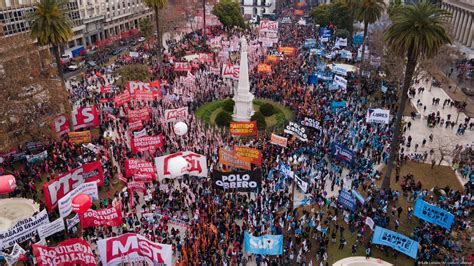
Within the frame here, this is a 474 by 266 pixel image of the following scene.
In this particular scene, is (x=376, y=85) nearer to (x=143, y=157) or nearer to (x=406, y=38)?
(x=406, y=38)

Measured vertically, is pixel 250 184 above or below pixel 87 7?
below

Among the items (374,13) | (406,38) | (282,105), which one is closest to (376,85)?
(374,13)

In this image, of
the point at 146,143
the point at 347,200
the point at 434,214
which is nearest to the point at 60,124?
the point at 146,143

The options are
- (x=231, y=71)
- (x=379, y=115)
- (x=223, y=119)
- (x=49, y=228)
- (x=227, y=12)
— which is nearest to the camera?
(x=49, y=228)

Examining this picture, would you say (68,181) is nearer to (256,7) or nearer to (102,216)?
(102,216)

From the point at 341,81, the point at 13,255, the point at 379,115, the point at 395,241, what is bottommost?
the point at 395,241

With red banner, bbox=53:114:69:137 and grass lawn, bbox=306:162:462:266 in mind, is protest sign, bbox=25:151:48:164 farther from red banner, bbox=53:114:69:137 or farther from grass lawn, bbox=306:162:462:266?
grass lawn, bbox=306:162:462:266
